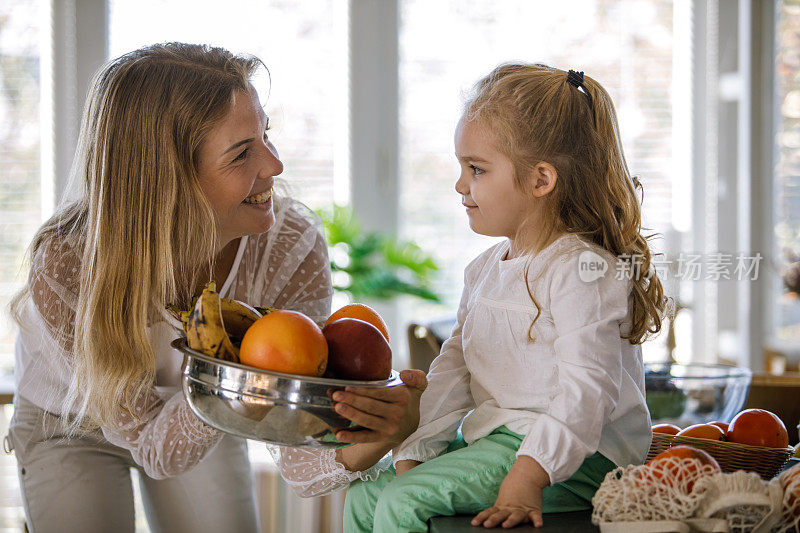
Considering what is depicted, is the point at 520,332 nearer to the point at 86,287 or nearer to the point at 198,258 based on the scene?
the point at 198,258

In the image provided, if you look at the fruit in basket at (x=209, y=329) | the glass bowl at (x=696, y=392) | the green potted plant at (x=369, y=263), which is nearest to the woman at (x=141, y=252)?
the fruit in basket at (x=209, y=329)

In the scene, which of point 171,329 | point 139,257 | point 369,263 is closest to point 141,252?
point 139,257

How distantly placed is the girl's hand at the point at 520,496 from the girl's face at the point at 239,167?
636 mm

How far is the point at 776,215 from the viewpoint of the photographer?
135 inches

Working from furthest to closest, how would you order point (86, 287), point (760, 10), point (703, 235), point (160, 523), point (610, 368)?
1. point (703, 235)
2. point (760, 10)
3. point (160, 523)
4. point (86, 287)
5. point (610, 368)

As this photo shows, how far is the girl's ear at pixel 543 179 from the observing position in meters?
1.31

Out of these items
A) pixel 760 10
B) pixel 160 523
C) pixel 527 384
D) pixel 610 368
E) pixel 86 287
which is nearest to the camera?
pixel 610 368

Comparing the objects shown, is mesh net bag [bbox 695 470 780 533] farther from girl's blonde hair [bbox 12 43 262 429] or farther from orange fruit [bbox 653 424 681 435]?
girl's blonde hair [bbox 12 43 262 429]

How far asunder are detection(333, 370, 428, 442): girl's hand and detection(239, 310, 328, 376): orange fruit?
5 cm

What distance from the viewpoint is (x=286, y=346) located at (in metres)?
0.94

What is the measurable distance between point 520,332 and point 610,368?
18 cm

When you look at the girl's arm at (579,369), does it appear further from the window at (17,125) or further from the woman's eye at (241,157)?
the window at (17,125)

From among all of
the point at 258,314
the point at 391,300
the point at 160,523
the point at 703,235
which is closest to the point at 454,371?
the point at 258,314

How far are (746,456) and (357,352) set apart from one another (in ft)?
1.92
